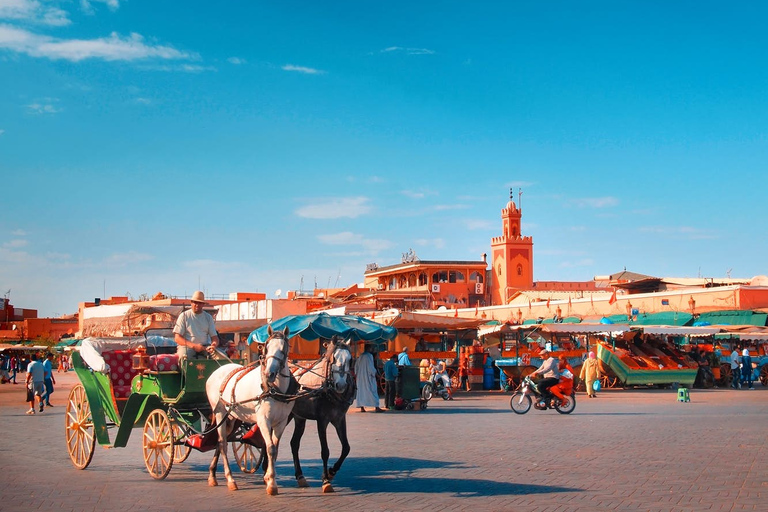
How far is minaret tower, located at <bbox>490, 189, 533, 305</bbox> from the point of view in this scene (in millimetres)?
90750

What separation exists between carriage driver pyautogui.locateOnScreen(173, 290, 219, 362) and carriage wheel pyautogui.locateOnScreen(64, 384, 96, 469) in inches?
56.2

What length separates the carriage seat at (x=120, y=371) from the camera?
11.5m

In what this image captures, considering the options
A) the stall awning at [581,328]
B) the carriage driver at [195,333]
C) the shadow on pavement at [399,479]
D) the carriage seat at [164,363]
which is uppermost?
the stall awning at [581,328]

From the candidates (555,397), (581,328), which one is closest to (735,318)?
(581,328)

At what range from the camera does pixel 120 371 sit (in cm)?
1162

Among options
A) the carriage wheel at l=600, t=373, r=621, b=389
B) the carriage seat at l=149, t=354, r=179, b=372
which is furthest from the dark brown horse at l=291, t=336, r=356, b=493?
the carriage wheel at l=600, t=373, r=621, b=389

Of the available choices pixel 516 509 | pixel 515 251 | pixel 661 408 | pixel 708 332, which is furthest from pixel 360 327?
pixel 515 251

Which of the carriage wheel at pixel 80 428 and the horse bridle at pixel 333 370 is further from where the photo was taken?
the carriage wheel at pixel 80 428

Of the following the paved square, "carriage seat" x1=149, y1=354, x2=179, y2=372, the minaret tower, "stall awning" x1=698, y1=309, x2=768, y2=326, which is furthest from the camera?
the minaret tower

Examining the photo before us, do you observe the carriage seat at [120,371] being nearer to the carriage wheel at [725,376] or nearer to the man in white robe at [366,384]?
the man in white robe at [366,384]

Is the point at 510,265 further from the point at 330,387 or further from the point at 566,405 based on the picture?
the point at 330,387

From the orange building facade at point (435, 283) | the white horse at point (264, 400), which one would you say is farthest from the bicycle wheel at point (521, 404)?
the orange building facade at point (435, 283)

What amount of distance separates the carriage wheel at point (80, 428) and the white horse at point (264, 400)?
2.11 meters

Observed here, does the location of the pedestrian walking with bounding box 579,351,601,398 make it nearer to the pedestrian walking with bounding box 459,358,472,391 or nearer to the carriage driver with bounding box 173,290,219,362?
the pedestrian walking with bounding box 459,358,472,391
